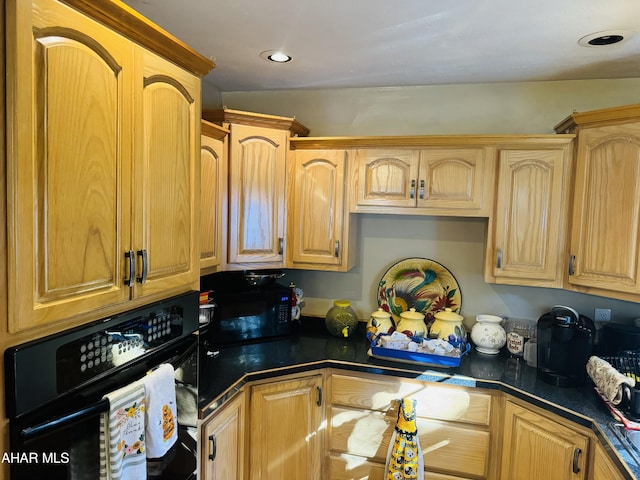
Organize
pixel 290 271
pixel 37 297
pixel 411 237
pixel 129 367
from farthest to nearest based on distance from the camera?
pixel 290 271 → pixel 411 237 → pixel 129 367 → pixel 37 297

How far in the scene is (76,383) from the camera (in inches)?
41.2

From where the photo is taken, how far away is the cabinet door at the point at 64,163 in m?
0.89

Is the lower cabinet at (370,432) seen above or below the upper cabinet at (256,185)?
below

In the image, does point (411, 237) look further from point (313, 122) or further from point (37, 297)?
point (37, 297)

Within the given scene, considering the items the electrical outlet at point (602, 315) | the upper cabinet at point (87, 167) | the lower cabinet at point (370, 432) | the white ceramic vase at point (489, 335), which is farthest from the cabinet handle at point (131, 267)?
the electrical outlet at point (602, 315)

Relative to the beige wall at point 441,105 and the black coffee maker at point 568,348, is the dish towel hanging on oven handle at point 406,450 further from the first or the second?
the beige wall at point 441,105

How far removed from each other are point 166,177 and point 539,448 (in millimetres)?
1885

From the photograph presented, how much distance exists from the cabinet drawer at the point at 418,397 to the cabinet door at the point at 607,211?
2.53 feet

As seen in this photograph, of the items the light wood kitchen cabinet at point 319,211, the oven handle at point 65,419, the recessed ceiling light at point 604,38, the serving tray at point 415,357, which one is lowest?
the serving tray at point 415,357

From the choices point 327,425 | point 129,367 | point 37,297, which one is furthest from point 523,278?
point 37,297

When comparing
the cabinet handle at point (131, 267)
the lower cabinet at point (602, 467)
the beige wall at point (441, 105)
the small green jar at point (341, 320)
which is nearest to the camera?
the cabinet handle at point (131, 267)

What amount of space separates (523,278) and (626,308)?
0.61 metres

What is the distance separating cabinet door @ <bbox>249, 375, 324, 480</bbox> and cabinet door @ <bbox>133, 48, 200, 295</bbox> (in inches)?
32.6

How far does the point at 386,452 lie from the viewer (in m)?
2.20
